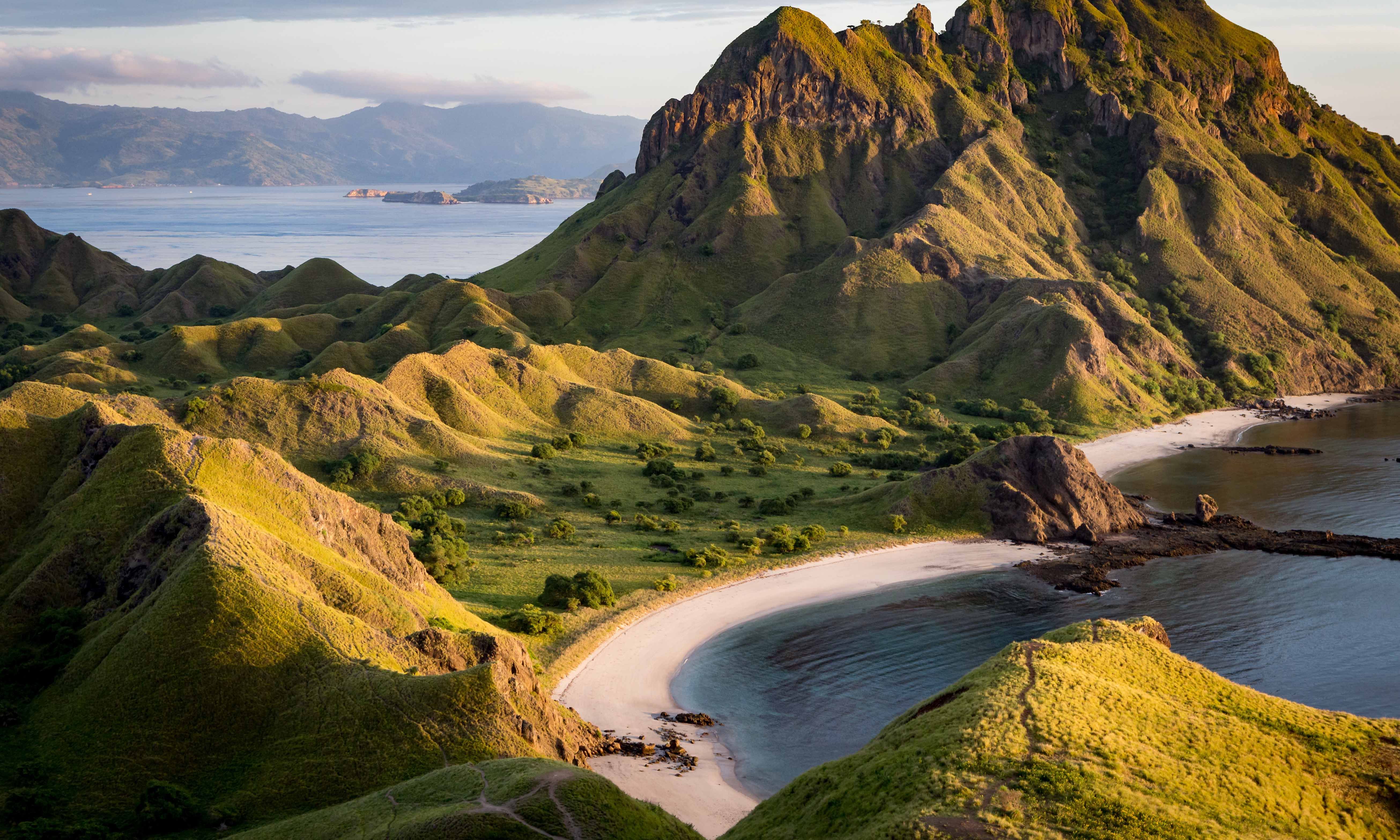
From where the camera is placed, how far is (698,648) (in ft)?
233

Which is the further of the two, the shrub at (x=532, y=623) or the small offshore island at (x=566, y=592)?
the shrub at (x=532, y=623)

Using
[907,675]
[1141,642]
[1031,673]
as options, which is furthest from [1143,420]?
[1031,673]

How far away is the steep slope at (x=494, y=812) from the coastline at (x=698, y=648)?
1143 cm

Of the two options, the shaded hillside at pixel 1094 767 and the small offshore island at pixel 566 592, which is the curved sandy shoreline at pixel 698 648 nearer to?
the small offshore island at pixel 566 592

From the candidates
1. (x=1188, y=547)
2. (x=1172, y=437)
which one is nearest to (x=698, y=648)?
(x=1188, y=547)

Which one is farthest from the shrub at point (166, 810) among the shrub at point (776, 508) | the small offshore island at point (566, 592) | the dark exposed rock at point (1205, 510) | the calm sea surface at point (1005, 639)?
the dark exposed rock at point (1205, 510)

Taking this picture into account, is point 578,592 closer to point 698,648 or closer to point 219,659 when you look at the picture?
point 698,648

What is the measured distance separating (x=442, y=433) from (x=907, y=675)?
60558 mm

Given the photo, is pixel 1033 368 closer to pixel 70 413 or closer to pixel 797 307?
pixel 797 307

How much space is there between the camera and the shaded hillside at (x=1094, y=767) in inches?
1248

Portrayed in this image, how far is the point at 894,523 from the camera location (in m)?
98.4

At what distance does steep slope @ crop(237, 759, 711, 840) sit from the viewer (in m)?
33.9

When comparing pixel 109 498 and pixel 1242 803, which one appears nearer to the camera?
pixel 1242 803

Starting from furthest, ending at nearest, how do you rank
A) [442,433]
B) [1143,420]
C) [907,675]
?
[1143,420]
[442,433]
[907,675]
